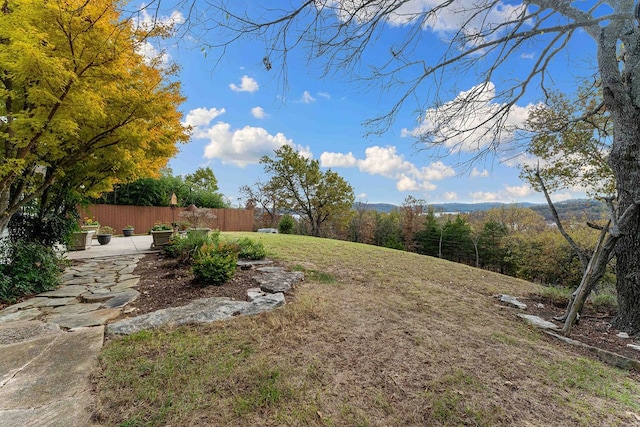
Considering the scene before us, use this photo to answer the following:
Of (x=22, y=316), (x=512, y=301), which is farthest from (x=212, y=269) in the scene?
(x=512, y=301)

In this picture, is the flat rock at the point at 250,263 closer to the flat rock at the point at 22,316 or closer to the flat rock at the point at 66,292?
the flat rock at the point at 66,292

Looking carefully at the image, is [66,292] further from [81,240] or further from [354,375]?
[81,240]

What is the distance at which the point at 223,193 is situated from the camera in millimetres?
19203

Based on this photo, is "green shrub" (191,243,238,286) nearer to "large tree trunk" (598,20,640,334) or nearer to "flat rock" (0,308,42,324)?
"flat rock" (0,308,42,324)

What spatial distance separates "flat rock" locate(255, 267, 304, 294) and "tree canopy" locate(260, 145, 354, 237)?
14658mm

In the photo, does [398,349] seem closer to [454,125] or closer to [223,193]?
[454,125]

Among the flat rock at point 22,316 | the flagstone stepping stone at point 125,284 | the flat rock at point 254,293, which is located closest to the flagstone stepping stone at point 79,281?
the flagstone stepping stone at point 125,284

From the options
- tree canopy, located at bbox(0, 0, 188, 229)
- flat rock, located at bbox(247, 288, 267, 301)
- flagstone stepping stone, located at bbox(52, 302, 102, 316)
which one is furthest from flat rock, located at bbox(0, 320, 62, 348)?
tree canopy, located at bbox(0, 0, 188, 229)

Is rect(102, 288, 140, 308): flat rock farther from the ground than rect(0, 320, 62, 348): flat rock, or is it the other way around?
rect(102, 288, 140, 308): flat rock

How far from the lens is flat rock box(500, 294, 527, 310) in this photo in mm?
4015

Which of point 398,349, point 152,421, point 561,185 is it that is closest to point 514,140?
point 398,349

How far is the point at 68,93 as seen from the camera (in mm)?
3367

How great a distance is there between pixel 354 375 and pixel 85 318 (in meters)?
2.84

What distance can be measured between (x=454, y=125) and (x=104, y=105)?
4789 mm
